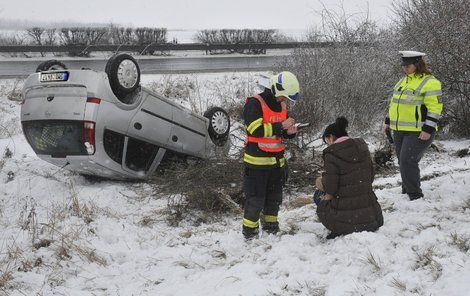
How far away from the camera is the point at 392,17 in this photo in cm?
1096

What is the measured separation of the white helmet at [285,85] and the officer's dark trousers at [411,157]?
4.98 ft

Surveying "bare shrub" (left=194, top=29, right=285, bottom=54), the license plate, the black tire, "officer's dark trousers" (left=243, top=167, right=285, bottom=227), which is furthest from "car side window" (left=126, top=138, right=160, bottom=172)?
"bare shrub" (left=194, top=29, right=285, bottom=54)

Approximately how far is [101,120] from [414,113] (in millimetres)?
3660

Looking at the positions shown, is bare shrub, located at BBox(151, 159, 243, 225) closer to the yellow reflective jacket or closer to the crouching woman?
the crouching woman

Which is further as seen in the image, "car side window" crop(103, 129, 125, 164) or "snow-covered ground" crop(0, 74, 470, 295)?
"car side window" crop(103, 129, 125, 164)

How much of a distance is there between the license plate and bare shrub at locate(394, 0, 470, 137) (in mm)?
6541

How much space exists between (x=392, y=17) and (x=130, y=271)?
9565 millimetres

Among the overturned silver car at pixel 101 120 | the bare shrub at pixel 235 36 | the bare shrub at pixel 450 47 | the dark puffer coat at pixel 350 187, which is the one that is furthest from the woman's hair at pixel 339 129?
the bare shrub at pixel 235 36

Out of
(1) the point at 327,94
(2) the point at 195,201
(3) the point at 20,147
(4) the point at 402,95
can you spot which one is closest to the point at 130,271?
(2) the point at 195,201

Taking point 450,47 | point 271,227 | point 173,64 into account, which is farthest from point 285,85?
point 173,64

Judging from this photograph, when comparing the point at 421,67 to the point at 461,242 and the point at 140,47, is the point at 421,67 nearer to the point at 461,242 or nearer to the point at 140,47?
the point at 461,242

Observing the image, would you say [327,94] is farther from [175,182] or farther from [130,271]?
[130,271]

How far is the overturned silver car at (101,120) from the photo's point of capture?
5.43 metres

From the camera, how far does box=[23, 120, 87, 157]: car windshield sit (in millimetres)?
5473
